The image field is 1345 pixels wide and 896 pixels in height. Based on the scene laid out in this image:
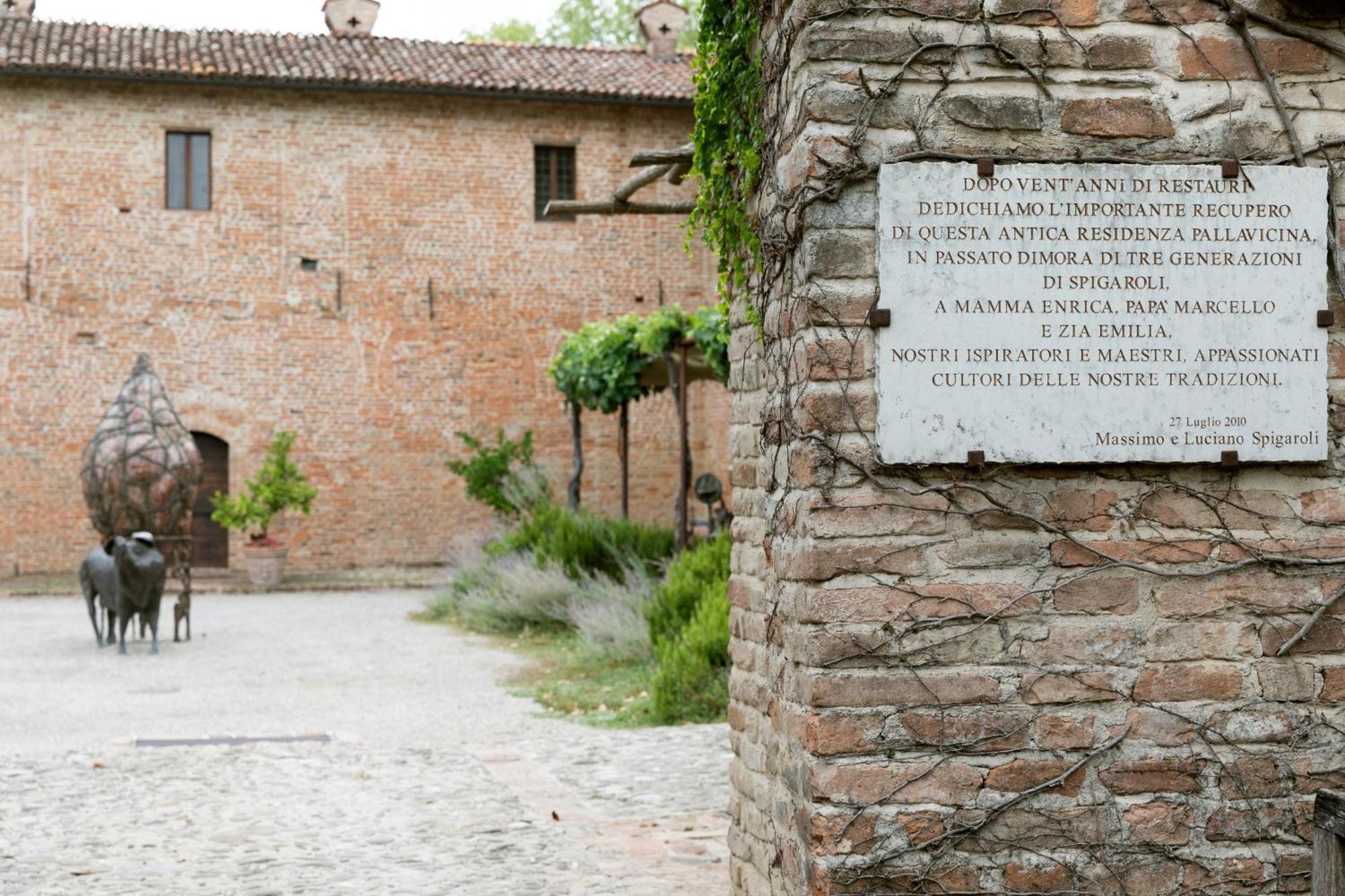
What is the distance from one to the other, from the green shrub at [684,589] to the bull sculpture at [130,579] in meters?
4.36

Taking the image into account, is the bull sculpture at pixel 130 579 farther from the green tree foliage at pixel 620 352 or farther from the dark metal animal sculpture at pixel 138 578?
the green tree foliage at pixel 620 352

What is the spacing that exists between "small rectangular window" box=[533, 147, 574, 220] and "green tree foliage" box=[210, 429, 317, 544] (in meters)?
5.07

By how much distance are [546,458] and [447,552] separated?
6.40ft

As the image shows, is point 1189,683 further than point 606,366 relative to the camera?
No

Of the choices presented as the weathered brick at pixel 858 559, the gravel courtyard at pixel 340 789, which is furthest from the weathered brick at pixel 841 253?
the gravel courtyard at pixel 340 789

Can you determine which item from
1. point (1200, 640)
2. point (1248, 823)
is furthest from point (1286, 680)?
point (1248, 823)

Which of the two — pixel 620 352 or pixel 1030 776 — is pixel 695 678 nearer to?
pixel 1030 776

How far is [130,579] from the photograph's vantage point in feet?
41.7

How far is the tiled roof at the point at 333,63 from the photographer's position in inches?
839

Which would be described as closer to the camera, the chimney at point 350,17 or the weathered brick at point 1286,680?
the weathered brick at point 1286,680

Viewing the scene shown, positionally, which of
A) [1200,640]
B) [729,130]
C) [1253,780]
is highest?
[729,130]

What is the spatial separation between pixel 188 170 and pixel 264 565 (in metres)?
5.83

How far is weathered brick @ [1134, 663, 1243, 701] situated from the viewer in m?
3.66

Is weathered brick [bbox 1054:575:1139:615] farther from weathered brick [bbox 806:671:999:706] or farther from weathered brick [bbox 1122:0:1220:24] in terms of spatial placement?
weathered brick [bbox 1122:0:1220:24]
